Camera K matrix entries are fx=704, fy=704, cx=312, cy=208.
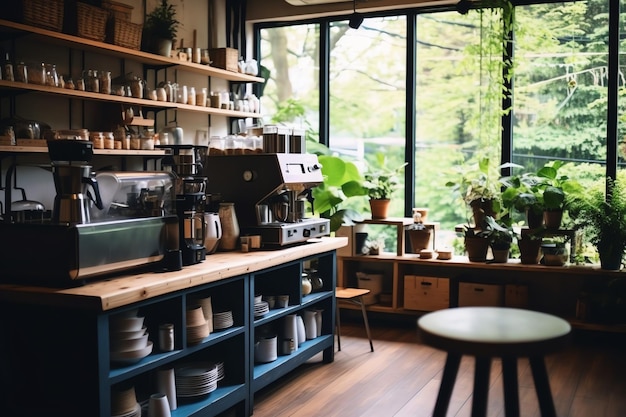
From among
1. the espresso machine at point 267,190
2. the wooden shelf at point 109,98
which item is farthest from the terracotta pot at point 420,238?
the wooden shelf at point 109,98

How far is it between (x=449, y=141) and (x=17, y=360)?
19.4ft

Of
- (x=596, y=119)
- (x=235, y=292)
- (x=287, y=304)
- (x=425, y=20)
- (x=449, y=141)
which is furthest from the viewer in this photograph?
(x=449, y=141)

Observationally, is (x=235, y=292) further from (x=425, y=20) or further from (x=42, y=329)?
(x=425, y=20)

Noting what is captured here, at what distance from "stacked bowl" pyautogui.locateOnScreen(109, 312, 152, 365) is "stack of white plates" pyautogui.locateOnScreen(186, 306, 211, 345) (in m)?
0.27

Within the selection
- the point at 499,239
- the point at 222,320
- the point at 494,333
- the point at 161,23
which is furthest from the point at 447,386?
the point at 161,23

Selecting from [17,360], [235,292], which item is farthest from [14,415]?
[235,292]

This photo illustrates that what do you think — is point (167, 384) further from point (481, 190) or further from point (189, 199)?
point (481, 190)

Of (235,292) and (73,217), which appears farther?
(235,292)

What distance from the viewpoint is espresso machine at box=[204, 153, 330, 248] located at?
397 centimetres

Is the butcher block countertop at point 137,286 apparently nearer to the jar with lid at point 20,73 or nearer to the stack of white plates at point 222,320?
the stack of white plates at point 222,320

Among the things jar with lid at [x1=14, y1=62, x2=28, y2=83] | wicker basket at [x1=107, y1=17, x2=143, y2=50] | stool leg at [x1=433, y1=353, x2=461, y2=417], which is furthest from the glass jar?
stool leg at [x1=433, y1=353, x2=461, y2=417]

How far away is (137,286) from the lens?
2730mm

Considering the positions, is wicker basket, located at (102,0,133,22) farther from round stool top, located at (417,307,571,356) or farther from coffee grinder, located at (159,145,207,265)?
round stool top, located at (417,307,571,356)

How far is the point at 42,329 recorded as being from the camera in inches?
110
